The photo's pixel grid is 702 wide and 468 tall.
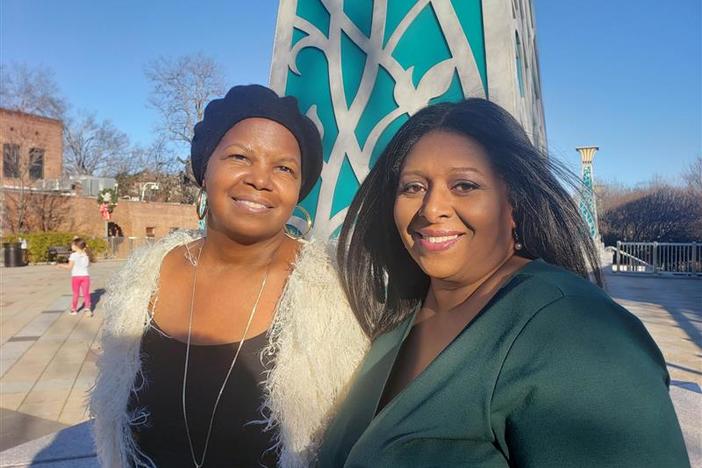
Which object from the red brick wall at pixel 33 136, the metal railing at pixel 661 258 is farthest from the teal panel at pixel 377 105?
the red brick wall at pixel 33 136

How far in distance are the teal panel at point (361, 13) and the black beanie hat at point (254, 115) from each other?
6.25 feet

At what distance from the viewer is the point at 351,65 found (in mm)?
3609

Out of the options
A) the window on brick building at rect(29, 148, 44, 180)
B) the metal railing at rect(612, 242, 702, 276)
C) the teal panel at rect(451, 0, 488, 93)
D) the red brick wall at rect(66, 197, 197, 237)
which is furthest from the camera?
the window on brick building at rect(29, 148, 44, 180)

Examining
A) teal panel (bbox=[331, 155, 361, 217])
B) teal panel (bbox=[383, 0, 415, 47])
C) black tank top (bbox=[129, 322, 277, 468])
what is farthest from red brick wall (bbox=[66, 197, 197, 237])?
black tank top (bbox=[129, 322, 277, 468])

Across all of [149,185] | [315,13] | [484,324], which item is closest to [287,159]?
[484,324]

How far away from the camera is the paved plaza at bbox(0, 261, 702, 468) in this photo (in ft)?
12.8

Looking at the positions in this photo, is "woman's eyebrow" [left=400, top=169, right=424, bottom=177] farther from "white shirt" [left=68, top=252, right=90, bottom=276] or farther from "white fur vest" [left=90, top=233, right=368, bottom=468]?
"white shirt" [left=68, top=252, right=90, bottom=276]

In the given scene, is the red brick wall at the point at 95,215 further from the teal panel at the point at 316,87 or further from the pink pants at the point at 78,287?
the teal panel at the point at 316,87

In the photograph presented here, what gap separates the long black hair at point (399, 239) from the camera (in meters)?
1.37

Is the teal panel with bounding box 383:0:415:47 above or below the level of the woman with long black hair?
above

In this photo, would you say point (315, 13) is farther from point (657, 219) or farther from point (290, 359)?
point (657, 219)

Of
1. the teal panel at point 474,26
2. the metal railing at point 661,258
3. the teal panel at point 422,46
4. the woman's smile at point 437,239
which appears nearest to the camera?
the woman's smile at point 437,239

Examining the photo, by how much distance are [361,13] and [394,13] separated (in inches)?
10.0

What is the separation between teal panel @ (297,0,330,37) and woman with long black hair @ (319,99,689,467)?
7.53 feet
